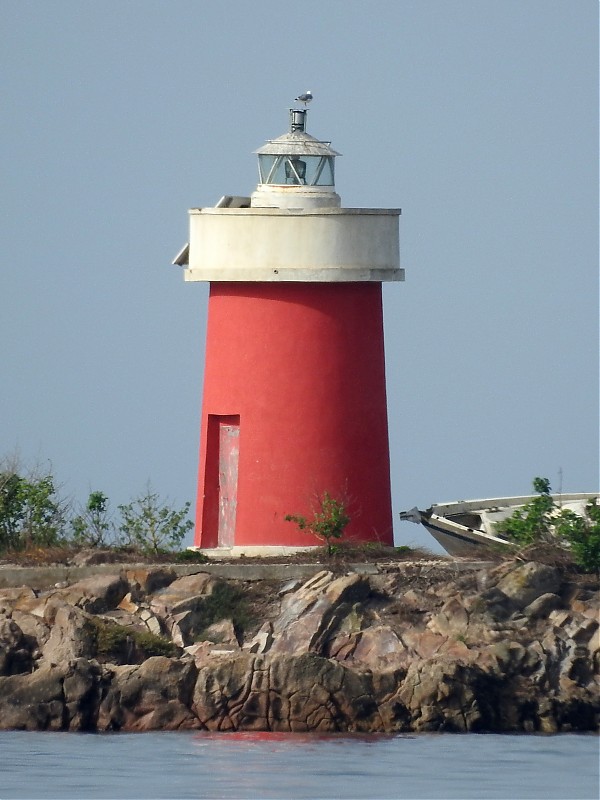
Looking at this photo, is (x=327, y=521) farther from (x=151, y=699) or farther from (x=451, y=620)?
(x=151, y=699)

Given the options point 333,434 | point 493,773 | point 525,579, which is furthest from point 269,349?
point 493,773

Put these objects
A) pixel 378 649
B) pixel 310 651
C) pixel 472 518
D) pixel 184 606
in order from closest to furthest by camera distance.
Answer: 1. pixel 378 649
2. pixel 310 651
3. pixel 184 606
4. pixel 472 518

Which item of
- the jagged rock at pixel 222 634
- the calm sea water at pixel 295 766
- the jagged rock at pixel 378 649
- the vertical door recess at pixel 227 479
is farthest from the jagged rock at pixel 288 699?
the vertical door recess at pixel 227 479

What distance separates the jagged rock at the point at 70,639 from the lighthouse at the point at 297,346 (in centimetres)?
376

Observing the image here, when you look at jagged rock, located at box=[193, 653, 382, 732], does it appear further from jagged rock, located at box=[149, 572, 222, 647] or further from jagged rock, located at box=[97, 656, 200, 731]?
jagged rock, located at box=[149, 572, 222, 647]

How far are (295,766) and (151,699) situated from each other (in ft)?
10.9

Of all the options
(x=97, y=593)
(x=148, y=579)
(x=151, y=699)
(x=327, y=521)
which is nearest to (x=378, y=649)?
(x=327, y=521)

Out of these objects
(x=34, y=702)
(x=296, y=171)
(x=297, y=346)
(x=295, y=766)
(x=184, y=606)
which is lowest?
(x=295, y=766)

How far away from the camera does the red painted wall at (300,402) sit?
31.8 meters

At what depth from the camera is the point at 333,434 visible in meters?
31.9

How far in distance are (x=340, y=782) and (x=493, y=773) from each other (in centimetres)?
175

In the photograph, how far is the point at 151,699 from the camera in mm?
27500

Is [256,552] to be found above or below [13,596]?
above

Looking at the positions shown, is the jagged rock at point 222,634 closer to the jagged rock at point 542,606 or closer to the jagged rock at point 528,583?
the jagged rock at point 528,583
